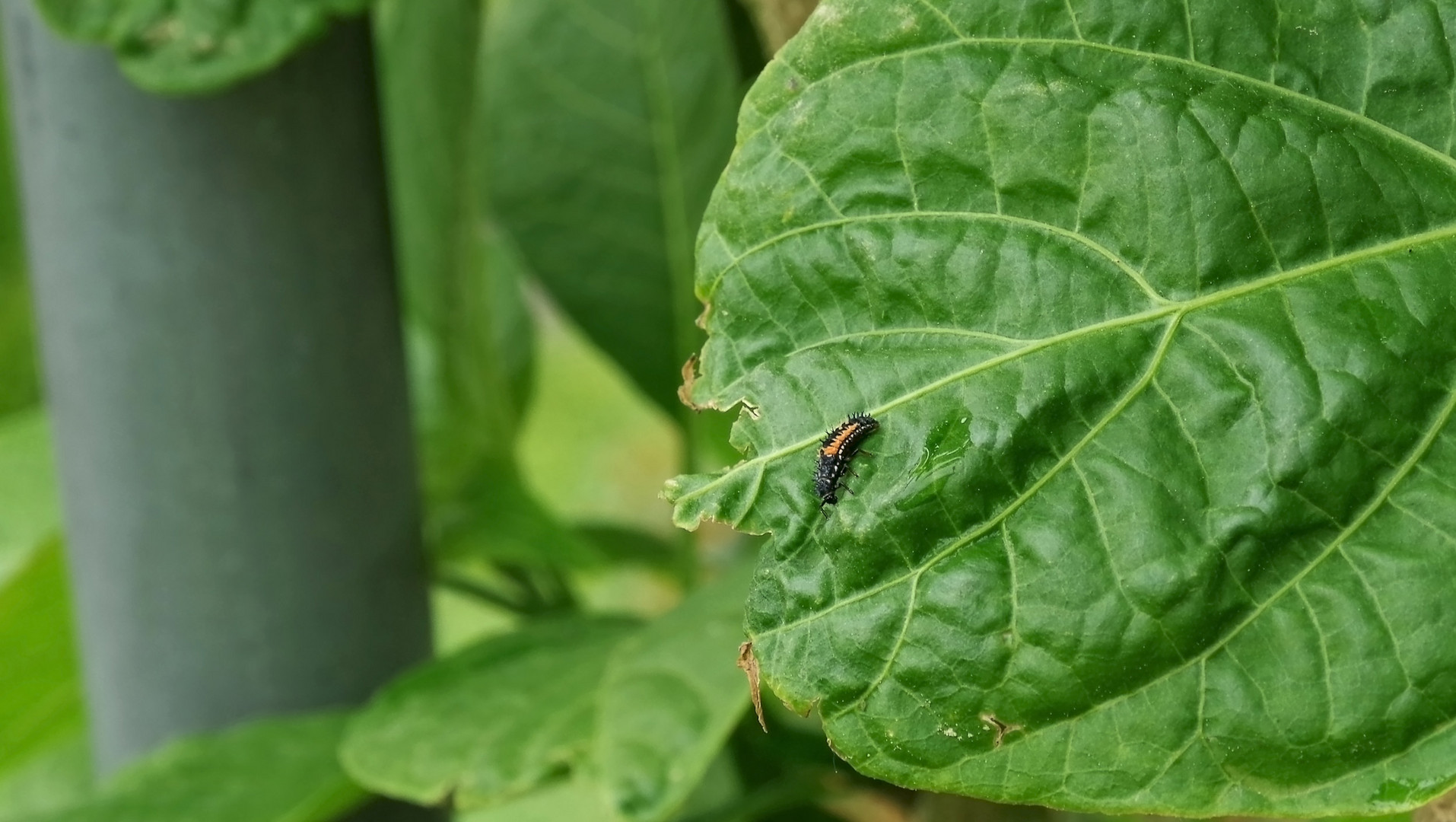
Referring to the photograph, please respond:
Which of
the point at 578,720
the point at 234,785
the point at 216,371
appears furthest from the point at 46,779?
the point at 578,720

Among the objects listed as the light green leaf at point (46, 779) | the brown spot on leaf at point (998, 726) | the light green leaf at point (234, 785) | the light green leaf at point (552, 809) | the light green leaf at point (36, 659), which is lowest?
the light green leaf at point (552, 809)

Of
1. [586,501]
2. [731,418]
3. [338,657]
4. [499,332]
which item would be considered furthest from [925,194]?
[586,501]

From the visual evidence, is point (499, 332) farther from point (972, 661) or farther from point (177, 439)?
point (972, 661)

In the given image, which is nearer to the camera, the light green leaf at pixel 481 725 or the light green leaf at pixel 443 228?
the light green leaf at pixel 481 725

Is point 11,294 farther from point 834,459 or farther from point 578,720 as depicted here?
point 834,459

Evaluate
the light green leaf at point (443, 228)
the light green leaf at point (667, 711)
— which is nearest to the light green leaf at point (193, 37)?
the light green leaf at point (443, 228)

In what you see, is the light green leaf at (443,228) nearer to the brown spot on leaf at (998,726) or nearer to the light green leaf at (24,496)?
the light green leaf at (24,496)
